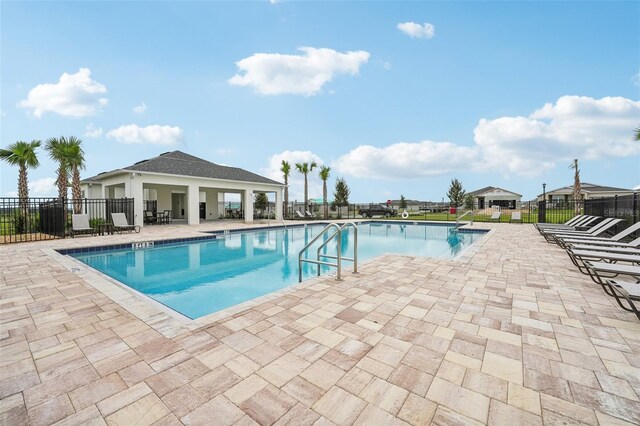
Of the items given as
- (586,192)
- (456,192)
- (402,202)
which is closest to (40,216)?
(402,202)

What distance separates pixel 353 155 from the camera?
25.9m

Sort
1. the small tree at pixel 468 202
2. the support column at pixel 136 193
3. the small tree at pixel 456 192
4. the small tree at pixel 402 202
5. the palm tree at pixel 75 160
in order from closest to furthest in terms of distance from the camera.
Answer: the support column at pixel 136 193 < the palm tree at pixel 75 160 < the small tree at pixel 468 202 < the small tree at pixel 402 202 < the small tree at pixel 456 192

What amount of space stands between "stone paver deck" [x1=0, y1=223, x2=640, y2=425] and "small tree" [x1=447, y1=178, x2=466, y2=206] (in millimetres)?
34713

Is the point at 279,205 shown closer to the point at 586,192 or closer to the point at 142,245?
the point at 142,245

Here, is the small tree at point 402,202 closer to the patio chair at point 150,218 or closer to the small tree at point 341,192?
the small tree at point 341,192

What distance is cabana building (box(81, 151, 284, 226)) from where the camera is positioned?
1459 cm

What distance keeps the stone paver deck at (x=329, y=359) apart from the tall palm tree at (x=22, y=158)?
1404 cm

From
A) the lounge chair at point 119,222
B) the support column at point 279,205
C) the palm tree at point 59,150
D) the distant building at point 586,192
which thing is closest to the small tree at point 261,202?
the support column at point 279,205

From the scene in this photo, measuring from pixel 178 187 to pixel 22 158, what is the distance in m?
7.89

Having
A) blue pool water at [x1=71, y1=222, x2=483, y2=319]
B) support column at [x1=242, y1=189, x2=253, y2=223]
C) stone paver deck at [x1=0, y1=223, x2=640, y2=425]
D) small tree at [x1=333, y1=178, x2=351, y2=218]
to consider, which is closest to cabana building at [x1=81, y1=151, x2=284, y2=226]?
support column at [x1=242, y1=189, x2=253, y2=223]

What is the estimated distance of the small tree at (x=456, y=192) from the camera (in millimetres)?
35950

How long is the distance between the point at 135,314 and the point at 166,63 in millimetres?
12955

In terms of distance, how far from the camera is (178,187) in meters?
20.2

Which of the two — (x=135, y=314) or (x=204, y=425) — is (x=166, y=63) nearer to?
(x=135, y=314)
